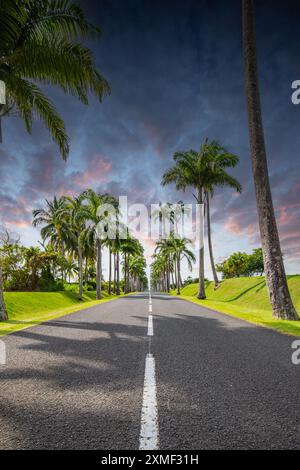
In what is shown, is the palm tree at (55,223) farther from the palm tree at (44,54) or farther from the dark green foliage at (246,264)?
the dark green foliage at (246,264)

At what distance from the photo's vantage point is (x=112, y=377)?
3.64m

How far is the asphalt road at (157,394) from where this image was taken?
7.17 ft

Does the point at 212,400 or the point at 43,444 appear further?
the point at 212,400

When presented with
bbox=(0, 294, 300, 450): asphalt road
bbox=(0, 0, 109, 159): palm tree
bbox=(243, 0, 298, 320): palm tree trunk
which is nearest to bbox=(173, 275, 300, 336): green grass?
bbox=(243, 0, 298, 320): palm tree trunk

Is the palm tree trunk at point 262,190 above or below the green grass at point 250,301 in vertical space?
above

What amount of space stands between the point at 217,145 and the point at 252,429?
26.4 m

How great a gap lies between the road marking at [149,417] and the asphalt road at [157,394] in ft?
0.14

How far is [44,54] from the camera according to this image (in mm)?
A: 10266

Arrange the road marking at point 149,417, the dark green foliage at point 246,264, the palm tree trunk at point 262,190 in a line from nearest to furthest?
the road marking at point 149,417 < the palm tree trunk at point 262,190 < the dark green foliage at point 246,264

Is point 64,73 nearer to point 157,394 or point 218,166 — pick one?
point 157,394

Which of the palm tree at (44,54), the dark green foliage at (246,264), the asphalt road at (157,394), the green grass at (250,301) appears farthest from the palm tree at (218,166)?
the dark green foliage at (246,264)

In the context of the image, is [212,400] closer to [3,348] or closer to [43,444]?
[43,444]

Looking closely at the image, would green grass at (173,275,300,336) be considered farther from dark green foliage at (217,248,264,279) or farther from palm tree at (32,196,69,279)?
dark green foliage at (217,248,264,279)
